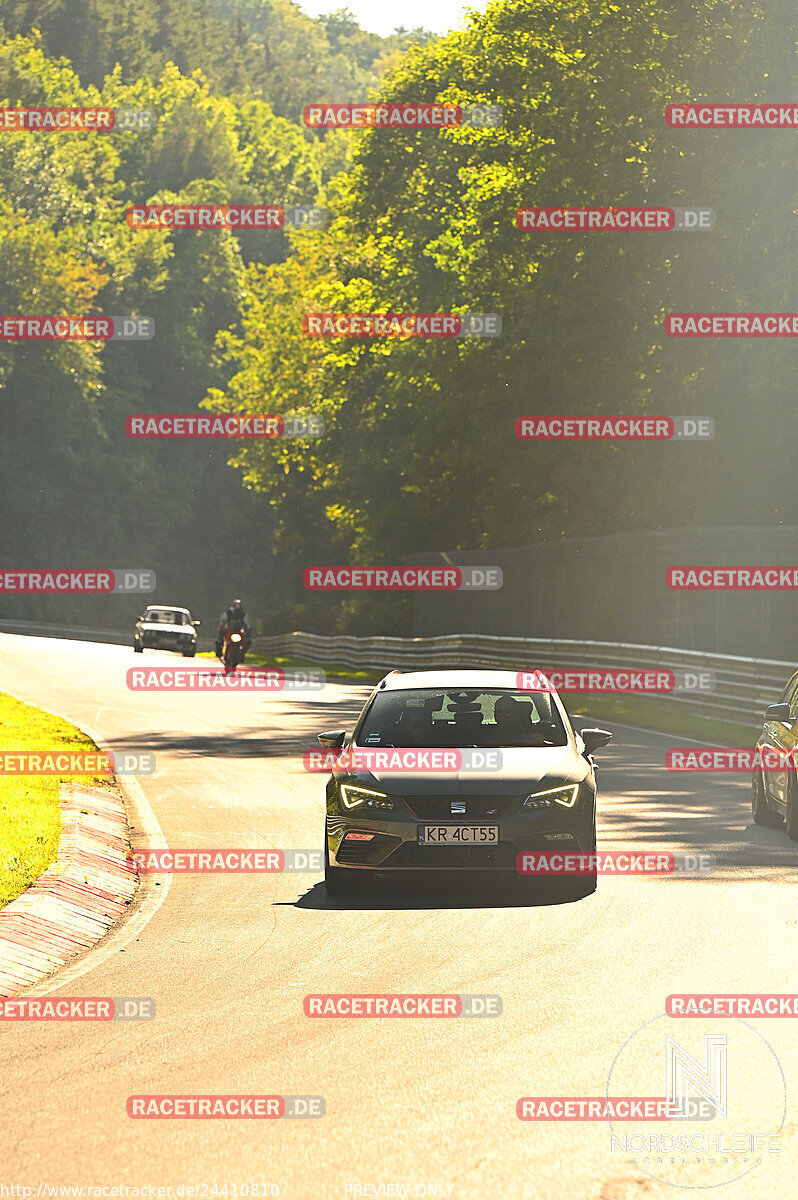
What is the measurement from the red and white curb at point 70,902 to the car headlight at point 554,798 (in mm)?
2704

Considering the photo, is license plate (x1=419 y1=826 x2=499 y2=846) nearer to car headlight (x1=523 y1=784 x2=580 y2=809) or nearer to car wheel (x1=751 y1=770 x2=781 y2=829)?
car headlight (x1=523 y1=784 x2=580 y2=809)

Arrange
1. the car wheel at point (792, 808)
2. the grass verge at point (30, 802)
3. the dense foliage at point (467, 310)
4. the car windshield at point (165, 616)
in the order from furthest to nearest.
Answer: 1. the car windshield at point (165, 616)
2. the dense foliage at point (467, 310)
3. the car wheel at point (792, 808)
4. the grass verge at point (30, 802)

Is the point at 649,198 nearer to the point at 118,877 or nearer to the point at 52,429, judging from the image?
the point at 118,877

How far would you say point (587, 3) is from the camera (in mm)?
40719

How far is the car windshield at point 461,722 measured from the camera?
12.5 metres

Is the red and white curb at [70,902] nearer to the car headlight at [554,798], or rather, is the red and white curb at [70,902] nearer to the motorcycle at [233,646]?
the car headlight at [554,798]

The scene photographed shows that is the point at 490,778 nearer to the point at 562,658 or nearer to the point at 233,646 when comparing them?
the point at 562,658

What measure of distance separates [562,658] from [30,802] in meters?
24.5

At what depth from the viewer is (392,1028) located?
26.2ft

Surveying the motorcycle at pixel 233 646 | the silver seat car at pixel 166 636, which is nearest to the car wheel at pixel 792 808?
the motorcycle at pixel 233 646

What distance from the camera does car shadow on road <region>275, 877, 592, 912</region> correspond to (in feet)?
37.7

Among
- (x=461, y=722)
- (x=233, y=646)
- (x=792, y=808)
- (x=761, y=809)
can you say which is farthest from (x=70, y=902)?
(x=233, y=646)

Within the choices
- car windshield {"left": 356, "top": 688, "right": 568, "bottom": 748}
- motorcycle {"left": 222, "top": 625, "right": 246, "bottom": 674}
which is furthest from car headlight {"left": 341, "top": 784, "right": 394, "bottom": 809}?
motorcycle {"left": 222, "top": 625, "right": 246, "bottom": 674}

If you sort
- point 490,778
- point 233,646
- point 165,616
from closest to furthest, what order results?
1. point 490,778
2. point 233,646
3. point 165,616
